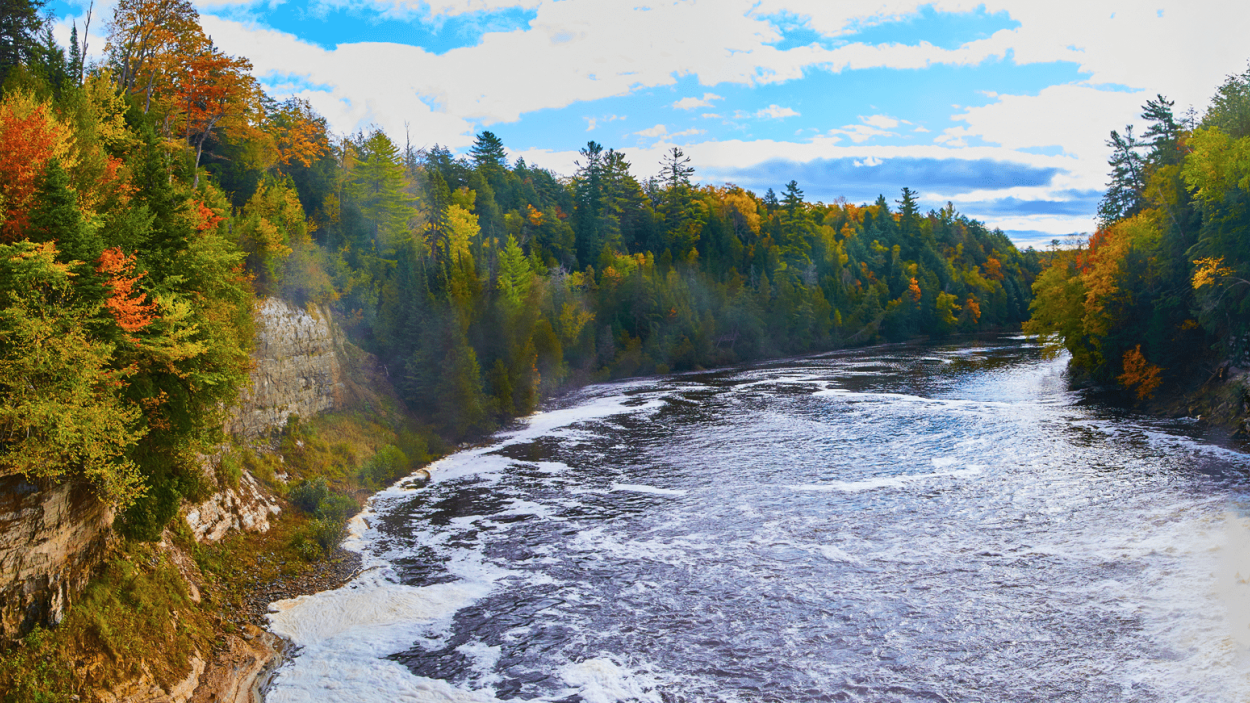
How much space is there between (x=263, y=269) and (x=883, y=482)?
99.9 ft

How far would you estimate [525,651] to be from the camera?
1638 centimetres

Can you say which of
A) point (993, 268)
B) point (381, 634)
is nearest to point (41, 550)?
point (381, 634)

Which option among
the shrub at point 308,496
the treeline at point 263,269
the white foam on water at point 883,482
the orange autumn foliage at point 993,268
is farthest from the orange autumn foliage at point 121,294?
the orange autumn foliage at point 993,268

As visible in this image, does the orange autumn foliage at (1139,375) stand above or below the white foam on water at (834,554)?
above

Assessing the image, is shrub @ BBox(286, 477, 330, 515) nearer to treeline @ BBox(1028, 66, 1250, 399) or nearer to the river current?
the river current

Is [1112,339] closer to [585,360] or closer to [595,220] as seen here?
[585,360]

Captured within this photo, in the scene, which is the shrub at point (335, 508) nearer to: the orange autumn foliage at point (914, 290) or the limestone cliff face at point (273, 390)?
the limestone cliff face at point (273, 390)

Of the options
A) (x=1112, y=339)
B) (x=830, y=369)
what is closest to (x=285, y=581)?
(x=1112, y=339)

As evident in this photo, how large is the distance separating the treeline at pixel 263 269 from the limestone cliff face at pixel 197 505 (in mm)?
755

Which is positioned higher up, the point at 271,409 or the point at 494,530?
the point at 271,409

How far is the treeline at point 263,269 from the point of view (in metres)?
14.4

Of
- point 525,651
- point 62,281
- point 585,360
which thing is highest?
point 62,281

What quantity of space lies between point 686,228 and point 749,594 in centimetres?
10006

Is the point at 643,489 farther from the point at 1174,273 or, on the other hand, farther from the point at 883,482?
the point at 1174,273
